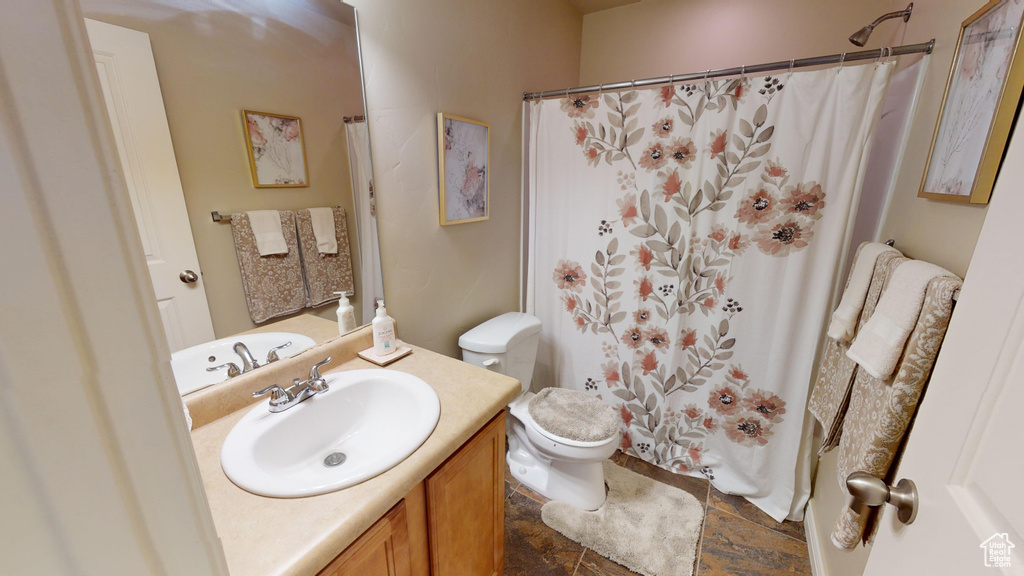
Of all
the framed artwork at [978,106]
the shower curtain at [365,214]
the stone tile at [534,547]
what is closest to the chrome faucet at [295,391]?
the shower curtain at [365,214]

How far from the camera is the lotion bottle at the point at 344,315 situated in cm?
123

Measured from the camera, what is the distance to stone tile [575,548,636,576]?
1402mm

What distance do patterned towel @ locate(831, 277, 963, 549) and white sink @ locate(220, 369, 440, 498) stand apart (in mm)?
939

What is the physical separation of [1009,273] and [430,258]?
4.57 feet

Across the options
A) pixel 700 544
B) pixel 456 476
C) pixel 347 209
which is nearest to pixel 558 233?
pixel 347 209

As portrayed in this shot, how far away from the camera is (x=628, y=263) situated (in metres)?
1.78

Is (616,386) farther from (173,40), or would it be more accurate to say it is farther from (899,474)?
(173,40)

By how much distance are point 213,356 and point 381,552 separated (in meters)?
0.63

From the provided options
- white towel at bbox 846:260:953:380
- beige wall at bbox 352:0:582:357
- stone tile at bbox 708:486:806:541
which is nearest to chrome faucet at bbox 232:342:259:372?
beige wall at bbox 352:0:582:357

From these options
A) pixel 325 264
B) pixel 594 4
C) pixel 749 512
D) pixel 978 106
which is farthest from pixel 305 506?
pixel 594 4

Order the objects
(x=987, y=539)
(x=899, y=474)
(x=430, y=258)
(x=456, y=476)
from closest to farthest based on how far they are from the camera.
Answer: (x=987, y=539) < (x=899, y=474) < (x=456, y=476) < (x=430, y=258)

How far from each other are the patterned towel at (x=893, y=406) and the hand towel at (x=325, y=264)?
4.47 ft

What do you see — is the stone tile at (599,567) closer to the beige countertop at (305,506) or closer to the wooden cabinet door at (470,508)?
the wooden cabinet door at (470,508)

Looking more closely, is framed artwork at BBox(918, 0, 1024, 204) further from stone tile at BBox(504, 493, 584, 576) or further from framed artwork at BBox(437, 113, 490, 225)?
stone tile at BBox(504, 493, 584, 576)
